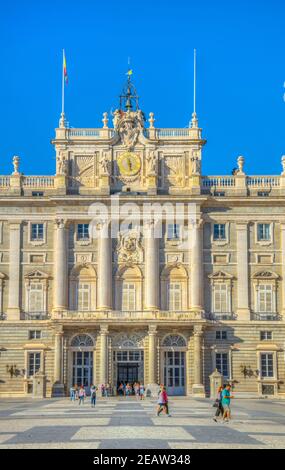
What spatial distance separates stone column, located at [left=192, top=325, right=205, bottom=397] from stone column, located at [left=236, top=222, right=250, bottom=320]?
12.8 feet

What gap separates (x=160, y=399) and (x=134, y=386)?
2809 cm

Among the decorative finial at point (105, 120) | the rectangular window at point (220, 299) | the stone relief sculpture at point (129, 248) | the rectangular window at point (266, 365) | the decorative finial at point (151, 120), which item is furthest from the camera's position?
the decorative finial at point (151, 120)

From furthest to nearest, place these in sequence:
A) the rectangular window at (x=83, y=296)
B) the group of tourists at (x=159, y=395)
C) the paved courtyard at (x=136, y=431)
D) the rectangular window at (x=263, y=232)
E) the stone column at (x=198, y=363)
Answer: the rectangular window at (x=263, y=232) → the rectangular window at (x=83, y=296) → the stone column at (x=198, y=363) → the group of tourists at (x=159, y=395) → the paved courtyard at (x=136, y=431)

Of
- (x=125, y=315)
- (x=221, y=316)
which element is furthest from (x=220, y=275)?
(x=125, y=315)

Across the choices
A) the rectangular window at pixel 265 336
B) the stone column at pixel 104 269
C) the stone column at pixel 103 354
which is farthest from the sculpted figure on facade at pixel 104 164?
the rectangular window at pixel 265 336

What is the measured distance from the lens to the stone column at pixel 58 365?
225 feet

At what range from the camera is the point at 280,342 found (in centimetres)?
7144

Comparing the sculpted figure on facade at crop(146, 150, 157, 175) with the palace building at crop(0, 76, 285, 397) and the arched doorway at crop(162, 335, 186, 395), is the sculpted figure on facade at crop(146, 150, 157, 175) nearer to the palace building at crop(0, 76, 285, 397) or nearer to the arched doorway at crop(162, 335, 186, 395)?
the palace building at crop(0, 76, 285, 397)

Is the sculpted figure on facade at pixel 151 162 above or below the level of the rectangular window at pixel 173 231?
above

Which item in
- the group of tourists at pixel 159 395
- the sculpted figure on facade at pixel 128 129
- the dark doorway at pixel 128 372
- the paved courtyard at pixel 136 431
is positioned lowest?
the paved courtyard at pixel 136 431

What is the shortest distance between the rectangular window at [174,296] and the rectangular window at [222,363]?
5063 millimetres

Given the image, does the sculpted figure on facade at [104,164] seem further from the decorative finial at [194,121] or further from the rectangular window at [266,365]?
the rectangular window at [266,365]
